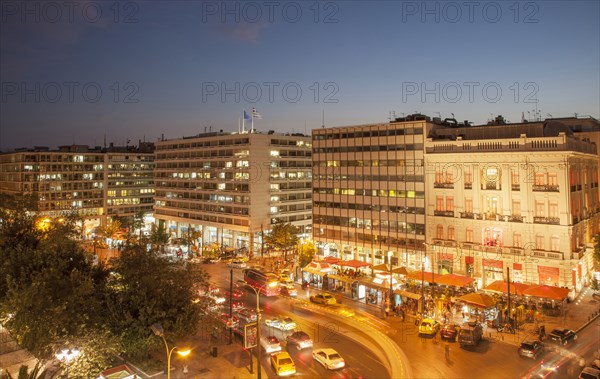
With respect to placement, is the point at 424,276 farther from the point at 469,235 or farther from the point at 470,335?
the point at 470,335

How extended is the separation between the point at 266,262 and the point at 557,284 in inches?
1873

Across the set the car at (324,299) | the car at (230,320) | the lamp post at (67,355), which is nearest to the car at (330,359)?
the car at (230,320)

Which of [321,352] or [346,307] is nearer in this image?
[321,352]

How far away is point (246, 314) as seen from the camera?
42.2m

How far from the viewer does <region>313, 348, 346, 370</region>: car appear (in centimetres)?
3075

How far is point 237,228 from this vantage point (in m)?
91.4

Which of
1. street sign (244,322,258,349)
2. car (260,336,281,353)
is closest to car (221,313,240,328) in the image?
car (260,336,281,353)

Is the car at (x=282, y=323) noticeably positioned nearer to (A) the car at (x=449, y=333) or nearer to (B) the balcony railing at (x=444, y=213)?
(A) the car at (x=449, y=333)

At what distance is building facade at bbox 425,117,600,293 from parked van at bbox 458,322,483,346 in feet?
36.4

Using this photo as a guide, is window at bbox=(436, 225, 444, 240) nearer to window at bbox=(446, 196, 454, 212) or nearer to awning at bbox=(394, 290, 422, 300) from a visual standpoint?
window at bbox=(446, 196, 454, 212)

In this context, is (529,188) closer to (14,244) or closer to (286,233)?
(286,233)

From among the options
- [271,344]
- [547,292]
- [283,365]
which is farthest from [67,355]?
[547,292]

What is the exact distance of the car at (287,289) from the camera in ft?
173

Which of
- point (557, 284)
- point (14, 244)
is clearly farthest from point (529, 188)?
point (14, 244)
